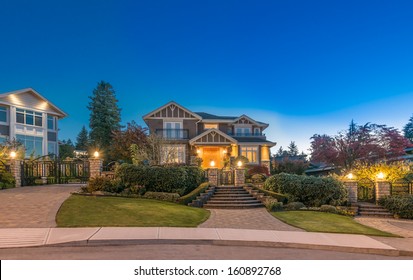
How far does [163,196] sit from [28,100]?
23444 mm

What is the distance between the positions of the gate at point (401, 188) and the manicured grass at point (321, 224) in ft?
20.3

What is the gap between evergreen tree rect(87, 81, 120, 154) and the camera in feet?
123

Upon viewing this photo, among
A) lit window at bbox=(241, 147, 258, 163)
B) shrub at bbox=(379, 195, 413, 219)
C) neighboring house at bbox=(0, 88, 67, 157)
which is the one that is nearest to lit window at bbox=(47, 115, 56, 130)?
neighboring house at bbox=(0, 88, 67, 157)

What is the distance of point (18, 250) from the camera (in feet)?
18.7

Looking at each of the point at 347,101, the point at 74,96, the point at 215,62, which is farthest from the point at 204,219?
the point at 74,96

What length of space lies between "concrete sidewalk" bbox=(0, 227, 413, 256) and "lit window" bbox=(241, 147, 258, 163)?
21815mm

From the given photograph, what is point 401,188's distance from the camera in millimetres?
14227

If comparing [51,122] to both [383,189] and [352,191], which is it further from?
[383,189]

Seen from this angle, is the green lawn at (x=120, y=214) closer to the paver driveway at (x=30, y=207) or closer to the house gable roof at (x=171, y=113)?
the paver driveway at (x=30, y=207)

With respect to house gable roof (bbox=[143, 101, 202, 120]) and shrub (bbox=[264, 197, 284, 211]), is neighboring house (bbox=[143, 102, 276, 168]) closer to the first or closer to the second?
house gable roof (bbox=[143, 101, 202, 120])

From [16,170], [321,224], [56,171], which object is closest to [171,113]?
[56,171]

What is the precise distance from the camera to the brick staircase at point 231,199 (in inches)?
516

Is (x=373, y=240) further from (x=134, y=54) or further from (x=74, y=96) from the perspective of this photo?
(x=74, y=96)

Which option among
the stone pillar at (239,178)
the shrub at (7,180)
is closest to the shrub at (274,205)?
the stone pillar at (239,178)
